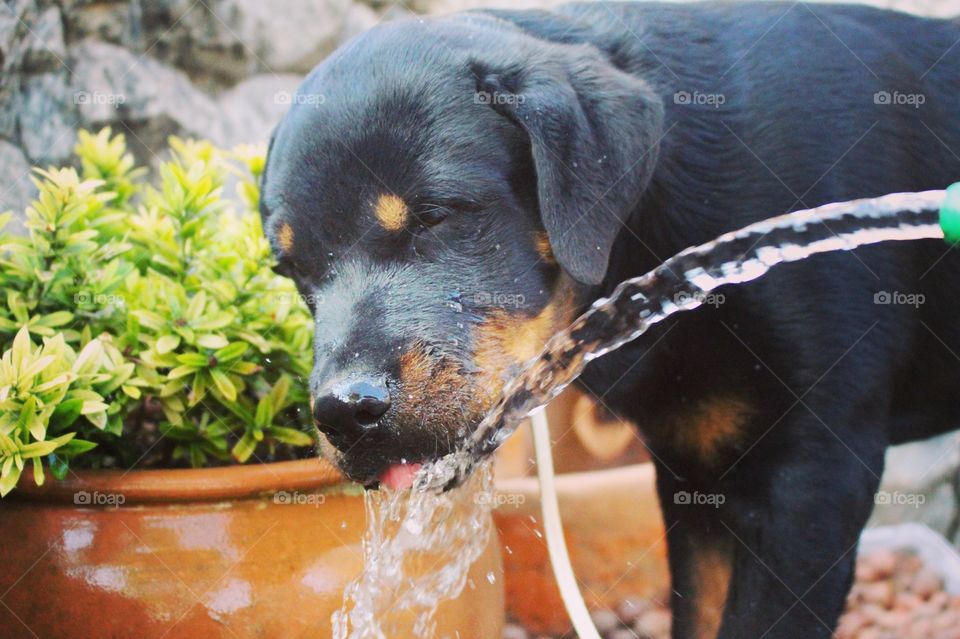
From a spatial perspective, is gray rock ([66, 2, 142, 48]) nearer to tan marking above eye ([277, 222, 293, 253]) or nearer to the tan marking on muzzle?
tan marking above eye ([277, 222, 293, 253])

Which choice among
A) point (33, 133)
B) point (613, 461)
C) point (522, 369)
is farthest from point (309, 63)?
point (522, 369)

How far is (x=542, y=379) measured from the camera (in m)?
2.19

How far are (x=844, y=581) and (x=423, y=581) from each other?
3.04ft

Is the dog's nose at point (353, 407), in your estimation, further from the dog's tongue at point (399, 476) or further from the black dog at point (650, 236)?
the dog's tongue at point (399, 476)

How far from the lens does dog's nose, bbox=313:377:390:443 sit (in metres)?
1.89

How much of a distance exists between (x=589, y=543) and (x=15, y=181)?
7.74 ft

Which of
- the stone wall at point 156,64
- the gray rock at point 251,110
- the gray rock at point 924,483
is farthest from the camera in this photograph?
the gray rock at point 251,110

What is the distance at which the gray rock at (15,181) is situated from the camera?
11.0 ft
